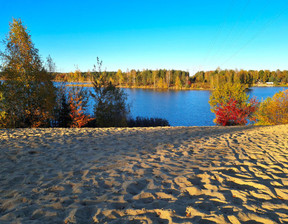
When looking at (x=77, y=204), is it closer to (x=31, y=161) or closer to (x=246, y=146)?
(x=31, y=161)

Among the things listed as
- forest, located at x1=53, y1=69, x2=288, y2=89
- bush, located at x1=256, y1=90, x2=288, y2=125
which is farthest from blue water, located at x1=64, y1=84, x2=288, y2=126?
forest, located at x1=53, y1=69, x2=288, y2=89

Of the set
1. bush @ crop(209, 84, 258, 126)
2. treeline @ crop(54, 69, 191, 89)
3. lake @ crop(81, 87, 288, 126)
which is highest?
treeline @ crop(54, 69, 191, 89)

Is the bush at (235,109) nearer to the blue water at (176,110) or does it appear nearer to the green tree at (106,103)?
the blue water at (176,110)

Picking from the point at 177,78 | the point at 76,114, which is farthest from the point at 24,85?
the point at 177,78

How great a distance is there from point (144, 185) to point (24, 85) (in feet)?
47.7

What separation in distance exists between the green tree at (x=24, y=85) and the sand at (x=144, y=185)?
9.67 m

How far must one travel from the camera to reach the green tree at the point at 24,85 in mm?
13422

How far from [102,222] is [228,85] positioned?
30170mm

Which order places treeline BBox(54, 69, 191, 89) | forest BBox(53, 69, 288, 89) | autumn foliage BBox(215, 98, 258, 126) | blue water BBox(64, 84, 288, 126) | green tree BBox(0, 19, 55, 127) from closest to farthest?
green tree BBox(0, 19, 55, 127) < autumn foliage BBox(215, 98, 258, 126) < blue water BBox(64, 84, 288, 126) < forest BBox(53, 69, 288, 89) < treeline BBox(54, 69, 191, 89)

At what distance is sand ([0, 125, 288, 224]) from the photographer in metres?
2.60

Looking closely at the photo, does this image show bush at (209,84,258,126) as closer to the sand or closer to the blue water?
the blue water

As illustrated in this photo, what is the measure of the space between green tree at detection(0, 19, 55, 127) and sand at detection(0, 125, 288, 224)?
9670 mm

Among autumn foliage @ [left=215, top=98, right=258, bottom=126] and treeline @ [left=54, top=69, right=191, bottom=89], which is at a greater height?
treeline @ [left=54, top=69, right=191, bottom=89]

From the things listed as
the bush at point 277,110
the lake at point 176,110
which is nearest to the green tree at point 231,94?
the lake at point 176,110
